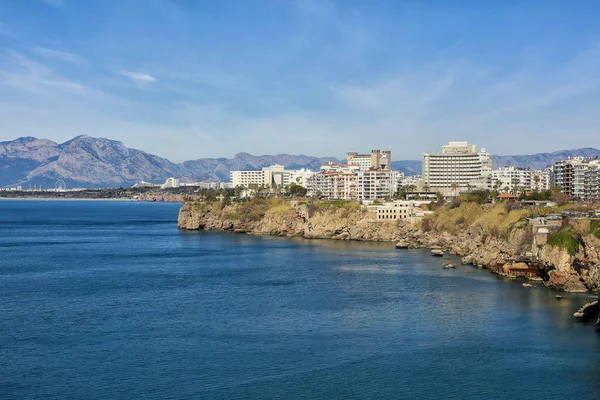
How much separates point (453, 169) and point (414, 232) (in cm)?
3424

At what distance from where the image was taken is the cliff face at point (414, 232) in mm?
32469

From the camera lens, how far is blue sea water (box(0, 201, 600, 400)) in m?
19.2

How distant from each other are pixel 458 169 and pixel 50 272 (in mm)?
62227

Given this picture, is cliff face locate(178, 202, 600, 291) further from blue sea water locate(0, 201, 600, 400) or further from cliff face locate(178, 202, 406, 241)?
blue sea water locate(0, 201, 600, 400)

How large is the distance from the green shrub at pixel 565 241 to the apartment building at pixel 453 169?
53.4m

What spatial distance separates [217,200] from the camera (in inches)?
3238

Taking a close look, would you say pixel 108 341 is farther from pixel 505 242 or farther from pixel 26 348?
pixel 505 242

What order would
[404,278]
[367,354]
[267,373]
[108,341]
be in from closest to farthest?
[267,373] → [367,354] → [108,341] → [404,278]

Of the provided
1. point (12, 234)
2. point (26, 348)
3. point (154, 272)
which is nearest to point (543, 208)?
point (154, 272)

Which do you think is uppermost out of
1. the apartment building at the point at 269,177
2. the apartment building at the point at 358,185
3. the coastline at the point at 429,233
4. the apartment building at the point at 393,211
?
the apartment building at the point at 269,177

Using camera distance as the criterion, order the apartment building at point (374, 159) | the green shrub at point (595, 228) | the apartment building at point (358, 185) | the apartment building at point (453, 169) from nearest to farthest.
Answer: the green shrub at point (595, 228), the apartment building at point (358, 185), the apartment building at point (453, 169), the apartment building at point (374, 159)

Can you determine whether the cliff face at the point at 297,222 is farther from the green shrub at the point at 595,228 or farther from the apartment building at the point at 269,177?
the apartment building at the point at 269,177

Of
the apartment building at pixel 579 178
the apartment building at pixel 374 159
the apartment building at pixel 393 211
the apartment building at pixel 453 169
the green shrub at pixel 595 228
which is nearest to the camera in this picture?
the green shrub at pixel 595 228

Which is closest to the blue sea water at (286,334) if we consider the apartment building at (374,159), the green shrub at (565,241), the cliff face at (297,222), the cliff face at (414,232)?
the cliff face at (414,232)
